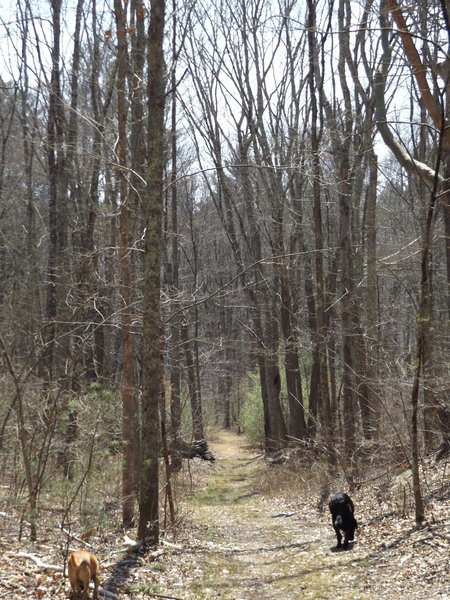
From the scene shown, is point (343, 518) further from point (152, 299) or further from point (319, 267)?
point (319, 267)

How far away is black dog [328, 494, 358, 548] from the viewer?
339 inches

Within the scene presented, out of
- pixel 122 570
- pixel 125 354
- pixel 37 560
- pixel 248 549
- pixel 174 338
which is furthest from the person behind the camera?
pixel 174 338

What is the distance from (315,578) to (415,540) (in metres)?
1.43

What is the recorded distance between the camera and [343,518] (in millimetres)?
8641

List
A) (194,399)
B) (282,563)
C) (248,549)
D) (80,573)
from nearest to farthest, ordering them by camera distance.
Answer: (80,573) < (282,563) < (248,549) < (194,399)

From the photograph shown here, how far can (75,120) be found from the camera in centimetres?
1686

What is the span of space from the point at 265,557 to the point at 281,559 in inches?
13.9

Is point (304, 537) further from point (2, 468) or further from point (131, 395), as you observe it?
point (2, 468)

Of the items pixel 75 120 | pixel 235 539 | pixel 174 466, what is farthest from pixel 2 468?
pixel 75 120

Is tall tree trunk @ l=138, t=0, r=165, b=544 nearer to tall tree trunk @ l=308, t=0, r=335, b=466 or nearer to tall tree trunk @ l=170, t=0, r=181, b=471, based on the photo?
tall tree trunk @ l=170, t=0, r=181, b=471

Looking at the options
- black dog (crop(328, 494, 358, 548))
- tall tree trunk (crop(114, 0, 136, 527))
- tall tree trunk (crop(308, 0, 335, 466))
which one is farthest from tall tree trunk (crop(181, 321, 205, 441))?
black dog (crop(328, 494, 358, 548))

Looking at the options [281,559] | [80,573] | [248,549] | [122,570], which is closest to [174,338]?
[248,549]

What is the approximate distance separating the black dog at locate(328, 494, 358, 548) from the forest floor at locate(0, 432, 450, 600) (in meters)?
0.21

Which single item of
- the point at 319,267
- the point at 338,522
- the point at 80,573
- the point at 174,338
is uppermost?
the point at 319,267
